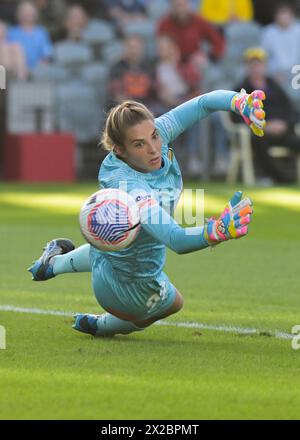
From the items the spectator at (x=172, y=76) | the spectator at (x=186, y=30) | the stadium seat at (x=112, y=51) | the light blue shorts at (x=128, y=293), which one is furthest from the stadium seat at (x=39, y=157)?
the light blue shorts at (x=128, y=293)

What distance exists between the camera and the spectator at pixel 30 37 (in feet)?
72.1

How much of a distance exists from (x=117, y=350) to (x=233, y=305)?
81.6 inches

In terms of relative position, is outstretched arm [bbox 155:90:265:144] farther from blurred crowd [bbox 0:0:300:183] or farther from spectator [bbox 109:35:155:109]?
spectator [bbox 109:35:155:109]

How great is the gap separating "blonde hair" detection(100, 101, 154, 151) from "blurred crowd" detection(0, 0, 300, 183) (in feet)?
44.9

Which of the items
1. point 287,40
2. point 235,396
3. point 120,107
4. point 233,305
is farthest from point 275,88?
point 235,396

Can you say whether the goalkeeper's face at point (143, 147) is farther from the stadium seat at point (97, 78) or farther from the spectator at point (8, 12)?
the spectator at point (8, 12)

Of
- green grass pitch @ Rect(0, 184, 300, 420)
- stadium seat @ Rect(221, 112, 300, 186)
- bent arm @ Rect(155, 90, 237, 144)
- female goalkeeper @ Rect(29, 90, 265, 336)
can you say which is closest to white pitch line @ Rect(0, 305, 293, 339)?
green grass pitch @ Rect(0, 184, 300, 420)

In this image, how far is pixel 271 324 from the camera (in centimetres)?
822

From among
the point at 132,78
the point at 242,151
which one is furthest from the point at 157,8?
the point at 242,151

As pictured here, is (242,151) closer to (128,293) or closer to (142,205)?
(128,293)

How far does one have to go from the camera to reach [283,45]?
2273cm

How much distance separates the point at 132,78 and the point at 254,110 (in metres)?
14.7

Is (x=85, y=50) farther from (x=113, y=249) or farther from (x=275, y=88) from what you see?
(x=113, y=249)

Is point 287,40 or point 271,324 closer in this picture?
point 271,324
